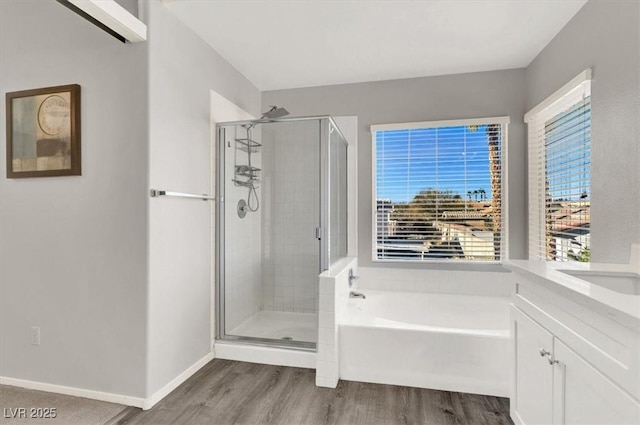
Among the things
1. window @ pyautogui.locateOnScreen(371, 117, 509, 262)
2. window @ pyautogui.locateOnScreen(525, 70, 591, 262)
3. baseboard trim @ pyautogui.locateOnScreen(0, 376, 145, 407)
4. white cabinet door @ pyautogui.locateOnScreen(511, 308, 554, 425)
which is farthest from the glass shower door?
window @ pyautogui.locateOnScreen(525, 70, 591, 262)

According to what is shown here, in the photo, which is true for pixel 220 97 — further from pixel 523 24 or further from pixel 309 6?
pixel 523 24

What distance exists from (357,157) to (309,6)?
150cm

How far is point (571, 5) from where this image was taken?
84.0 inches

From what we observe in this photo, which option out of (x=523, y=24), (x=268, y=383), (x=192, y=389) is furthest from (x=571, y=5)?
(x=192, y=389)

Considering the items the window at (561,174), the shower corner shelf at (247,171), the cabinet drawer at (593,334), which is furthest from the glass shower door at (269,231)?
the window at (561,174)

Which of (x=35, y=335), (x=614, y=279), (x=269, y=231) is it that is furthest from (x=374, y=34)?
(x=35, y=335)

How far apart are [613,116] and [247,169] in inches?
94.7

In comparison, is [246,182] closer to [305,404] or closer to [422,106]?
[305,404]

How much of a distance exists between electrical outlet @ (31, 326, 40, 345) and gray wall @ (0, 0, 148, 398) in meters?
0.04

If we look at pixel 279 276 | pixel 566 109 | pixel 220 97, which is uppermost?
pixel 220 97

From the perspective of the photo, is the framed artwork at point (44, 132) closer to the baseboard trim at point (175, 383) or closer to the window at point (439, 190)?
the baseboard trim at point (175, 383)

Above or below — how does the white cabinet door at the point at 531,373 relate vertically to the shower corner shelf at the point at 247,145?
below

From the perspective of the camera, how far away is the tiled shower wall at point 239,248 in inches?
111

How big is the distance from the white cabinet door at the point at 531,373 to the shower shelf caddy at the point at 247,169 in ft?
6.69
